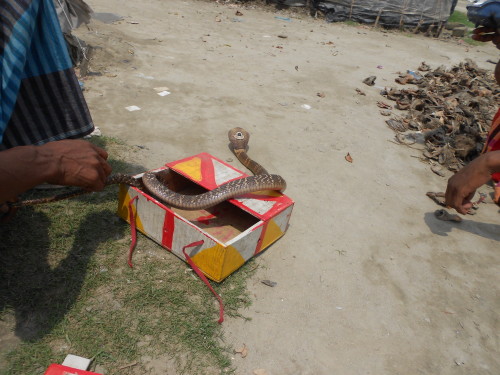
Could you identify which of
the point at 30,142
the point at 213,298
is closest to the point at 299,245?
the point at 213,298

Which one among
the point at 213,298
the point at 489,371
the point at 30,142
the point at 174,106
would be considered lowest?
the point at 489,371

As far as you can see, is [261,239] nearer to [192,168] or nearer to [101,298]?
[192,168]

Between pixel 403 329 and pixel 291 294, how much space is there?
1.06 m

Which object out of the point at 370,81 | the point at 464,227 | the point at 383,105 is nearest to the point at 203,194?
the point at 464,227

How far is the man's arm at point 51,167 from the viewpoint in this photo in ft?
6.47

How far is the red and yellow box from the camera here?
311cm

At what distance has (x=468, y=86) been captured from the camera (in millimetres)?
9805

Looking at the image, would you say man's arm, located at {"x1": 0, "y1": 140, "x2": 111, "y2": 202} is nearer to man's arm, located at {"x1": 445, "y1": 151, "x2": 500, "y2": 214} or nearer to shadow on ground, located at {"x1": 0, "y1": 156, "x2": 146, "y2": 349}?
shadow on ground, located at {"x1": 0, "y1": 156, "x2": 146, "y2": 349}

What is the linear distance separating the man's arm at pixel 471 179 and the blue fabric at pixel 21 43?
12.5ft

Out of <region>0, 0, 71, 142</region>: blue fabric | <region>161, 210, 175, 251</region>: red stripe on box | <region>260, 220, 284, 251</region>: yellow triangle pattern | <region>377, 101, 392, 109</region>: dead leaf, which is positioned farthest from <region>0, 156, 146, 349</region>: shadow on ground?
<region>377, 101, 392, 109</region>: dead leaf

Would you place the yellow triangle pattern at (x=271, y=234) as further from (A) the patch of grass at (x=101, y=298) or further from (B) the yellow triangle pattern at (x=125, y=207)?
(B) the yellow triangle pattern at (x=125, y=207)

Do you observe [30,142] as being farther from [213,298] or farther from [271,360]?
[271,360]

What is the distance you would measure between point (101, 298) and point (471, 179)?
3.57 metres

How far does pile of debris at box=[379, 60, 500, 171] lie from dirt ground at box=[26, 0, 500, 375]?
1.58 ft
